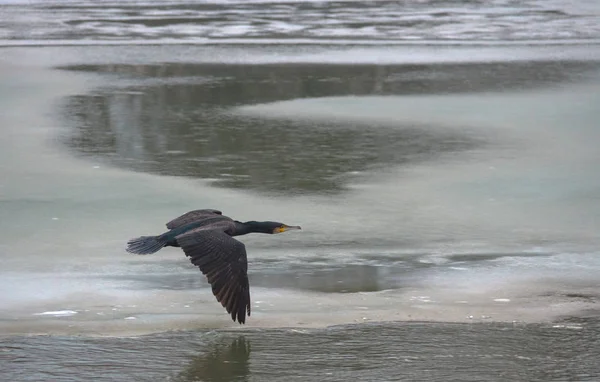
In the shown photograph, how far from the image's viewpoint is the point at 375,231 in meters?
7.97

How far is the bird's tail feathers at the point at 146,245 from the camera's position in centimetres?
627

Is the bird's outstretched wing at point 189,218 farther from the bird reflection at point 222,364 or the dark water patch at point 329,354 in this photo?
the bird reflection at point 222,364

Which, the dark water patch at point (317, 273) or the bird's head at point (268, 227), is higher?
the bird's head at point (268, 227)

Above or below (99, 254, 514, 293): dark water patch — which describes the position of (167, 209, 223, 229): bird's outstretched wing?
above

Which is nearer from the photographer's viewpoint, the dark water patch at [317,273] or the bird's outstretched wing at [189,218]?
the bird's outstretched wing at [189,218]

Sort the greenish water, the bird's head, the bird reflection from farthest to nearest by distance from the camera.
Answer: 1. the bird's head
2. the greenish water
3. the bird reflection

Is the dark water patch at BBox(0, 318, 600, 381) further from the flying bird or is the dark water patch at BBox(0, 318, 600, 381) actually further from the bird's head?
the bird's head

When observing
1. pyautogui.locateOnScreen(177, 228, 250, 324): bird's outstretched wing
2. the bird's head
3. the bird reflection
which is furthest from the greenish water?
the bird's head

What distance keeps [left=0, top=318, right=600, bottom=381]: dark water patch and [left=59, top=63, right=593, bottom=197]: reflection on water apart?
3112 millimetres

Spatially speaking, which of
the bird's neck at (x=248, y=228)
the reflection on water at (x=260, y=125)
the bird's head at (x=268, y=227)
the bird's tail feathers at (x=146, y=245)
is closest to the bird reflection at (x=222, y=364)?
the bird's tail feathers at (x=146, y=245)

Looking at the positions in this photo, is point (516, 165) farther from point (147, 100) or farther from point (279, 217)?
point (147, 100)

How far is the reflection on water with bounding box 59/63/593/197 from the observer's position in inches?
384

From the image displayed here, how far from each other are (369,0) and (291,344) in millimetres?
15984

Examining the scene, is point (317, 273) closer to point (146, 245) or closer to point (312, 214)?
point (146, 245)
